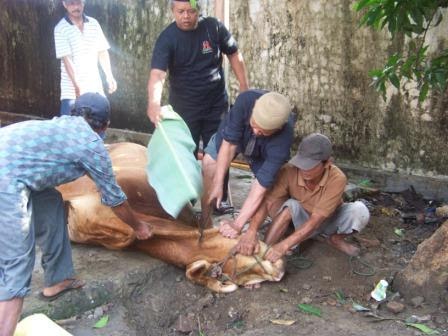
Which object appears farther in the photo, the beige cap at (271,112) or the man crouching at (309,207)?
the man crouching at (309,207)

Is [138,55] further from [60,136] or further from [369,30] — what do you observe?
[60,136]

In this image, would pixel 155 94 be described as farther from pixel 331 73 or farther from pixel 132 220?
pixel 331 73

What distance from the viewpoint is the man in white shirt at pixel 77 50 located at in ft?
17.9

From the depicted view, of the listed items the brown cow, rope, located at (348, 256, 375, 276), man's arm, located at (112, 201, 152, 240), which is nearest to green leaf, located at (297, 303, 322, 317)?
the brown cow

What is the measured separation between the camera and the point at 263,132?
3.71m

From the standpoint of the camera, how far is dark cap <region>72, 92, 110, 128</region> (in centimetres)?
321

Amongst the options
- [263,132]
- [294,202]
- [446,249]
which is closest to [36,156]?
[263,132]

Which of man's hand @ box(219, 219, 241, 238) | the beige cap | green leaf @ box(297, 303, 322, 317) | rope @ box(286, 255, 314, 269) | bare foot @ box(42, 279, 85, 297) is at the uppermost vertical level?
the beige cap

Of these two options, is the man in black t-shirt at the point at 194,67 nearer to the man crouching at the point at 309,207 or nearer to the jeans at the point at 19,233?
the man crouching at the point at 309,207

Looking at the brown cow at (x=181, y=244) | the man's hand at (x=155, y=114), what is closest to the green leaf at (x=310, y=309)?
the brown cow at (x=181, y=244)

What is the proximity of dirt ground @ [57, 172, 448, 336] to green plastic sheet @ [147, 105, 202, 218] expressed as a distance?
0.63 meters

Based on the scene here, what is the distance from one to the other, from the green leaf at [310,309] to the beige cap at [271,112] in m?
1.17

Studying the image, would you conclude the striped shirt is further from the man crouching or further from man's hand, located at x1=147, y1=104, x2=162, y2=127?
the man crouching

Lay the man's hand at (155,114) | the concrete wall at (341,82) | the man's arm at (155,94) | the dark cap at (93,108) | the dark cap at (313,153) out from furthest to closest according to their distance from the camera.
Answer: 1. the concrete wall at (341,82)
2. the man's arm at (155,94)
3. the man's hand at (155,114)
4. the dark cap at (313,153)
5. the dark cap at (93,108)
